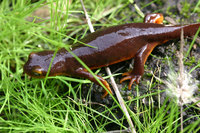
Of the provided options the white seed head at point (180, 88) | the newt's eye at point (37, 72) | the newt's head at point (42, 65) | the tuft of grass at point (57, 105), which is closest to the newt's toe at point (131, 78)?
the tuft of grass at point (57, 105)

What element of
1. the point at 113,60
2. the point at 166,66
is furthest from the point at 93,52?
the point at 166,66

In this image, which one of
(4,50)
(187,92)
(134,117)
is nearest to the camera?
(187,92)

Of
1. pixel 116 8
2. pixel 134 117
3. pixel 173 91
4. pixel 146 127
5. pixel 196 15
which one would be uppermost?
pixel 116 8

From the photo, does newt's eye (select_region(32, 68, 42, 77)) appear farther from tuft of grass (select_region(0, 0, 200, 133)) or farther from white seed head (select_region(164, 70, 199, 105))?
white seed head (select_region(164, 70, 199, 105))

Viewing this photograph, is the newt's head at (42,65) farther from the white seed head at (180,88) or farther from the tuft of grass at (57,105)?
the white seed head at (180,88)

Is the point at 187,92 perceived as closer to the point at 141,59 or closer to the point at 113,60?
the point at 141,59

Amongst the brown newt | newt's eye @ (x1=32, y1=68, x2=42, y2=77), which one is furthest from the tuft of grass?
the brown newt
